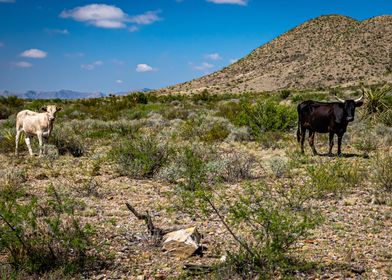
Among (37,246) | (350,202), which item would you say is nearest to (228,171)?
(350,202)

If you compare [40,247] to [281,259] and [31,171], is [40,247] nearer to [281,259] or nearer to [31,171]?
[281,259]

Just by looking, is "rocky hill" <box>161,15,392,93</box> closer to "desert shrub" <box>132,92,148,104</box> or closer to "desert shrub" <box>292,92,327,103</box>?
"desert shrub" <box>292,92,327,103</box>

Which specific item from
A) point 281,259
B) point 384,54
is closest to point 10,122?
point 281,259

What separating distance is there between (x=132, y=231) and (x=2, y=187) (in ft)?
11.5

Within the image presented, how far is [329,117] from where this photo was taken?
38.5 ft

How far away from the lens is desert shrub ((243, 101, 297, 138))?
15281 mm

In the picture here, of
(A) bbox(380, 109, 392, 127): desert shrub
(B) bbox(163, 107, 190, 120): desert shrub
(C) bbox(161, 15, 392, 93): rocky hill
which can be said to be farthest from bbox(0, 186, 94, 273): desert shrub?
(C) bbox(161, 15, 392, 93): rocky hill

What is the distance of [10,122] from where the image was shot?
19.7 meters

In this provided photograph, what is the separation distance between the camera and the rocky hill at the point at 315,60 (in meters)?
75.1

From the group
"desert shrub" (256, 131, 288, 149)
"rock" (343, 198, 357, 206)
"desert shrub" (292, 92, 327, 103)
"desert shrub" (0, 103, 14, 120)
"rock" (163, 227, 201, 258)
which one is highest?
"desert shrub" (292, 92, 327, 103)

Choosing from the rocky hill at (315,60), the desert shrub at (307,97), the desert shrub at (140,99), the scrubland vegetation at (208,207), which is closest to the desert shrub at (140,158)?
the scrubland vegetation at (208,207)

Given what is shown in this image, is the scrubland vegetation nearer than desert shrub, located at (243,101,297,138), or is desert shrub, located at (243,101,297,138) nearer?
the scrubland vegetation

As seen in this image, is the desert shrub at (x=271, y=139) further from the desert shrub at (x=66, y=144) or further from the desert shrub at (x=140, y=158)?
the desert shrub at (x=66, y=144)

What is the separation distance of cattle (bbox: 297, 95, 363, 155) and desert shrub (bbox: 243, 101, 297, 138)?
2.58 metres
